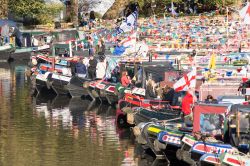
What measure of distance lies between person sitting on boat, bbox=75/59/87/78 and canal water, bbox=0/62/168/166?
2.36 meters

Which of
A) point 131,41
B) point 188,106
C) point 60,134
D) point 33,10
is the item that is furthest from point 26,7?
point 188,106

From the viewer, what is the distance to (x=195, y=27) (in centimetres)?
7150

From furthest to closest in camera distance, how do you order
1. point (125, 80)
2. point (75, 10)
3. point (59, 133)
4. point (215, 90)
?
1. point (75, 10)
2. point (125, 80)
3. point (59, 133)
4. point (215, 90)

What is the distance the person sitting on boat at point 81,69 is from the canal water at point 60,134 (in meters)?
2.36

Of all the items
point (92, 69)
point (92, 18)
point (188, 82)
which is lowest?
point (92, 69)

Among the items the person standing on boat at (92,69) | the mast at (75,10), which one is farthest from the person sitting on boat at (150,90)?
the mast at (75,10)

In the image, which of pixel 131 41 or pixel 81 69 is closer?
pixel 131 41

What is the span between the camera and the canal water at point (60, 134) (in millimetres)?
34594

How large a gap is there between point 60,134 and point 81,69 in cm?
1820

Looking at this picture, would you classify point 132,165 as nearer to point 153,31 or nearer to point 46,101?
point 46,101

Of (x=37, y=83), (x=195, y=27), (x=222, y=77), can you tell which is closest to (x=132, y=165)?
(x=222, y=77)

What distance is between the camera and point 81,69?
192 feet

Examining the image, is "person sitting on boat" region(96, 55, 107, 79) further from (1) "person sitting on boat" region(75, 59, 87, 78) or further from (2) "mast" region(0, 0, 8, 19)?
(2) "mast" region(0, 0, 8, 19)

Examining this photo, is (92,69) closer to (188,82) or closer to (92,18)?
(188,82)
